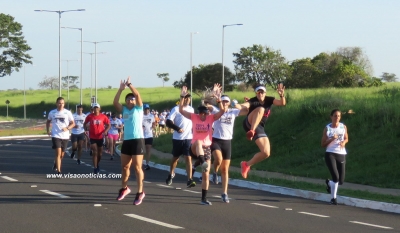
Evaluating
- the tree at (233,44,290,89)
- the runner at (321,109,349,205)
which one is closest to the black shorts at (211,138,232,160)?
the runner at (321,109,349,205)

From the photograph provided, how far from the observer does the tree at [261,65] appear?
5656cm

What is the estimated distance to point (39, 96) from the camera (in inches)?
5197

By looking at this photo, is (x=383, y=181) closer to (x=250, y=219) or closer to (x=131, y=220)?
(x=250, y=219)

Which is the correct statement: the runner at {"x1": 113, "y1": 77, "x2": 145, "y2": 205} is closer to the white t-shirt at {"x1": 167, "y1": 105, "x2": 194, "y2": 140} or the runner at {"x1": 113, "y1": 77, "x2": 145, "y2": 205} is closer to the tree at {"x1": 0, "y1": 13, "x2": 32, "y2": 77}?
the white t-shirt at {"x1": 167, "y1": 105, "x2": 194, "y2": 140}

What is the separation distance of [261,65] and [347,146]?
3643cm

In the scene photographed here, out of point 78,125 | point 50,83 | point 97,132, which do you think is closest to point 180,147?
point 97,132

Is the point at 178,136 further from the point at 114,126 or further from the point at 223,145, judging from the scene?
the point at 114,126

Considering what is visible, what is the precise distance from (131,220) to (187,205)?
214cm

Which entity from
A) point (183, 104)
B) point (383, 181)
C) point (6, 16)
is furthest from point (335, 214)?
point (6, 16)

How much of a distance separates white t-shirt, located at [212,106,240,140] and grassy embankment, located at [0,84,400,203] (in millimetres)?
2994

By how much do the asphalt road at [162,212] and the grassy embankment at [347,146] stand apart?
2064mm

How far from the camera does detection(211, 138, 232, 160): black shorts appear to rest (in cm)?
1285

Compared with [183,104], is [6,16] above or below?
above

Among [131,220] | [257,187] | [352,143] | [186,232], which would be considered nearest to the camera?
[186,232]
